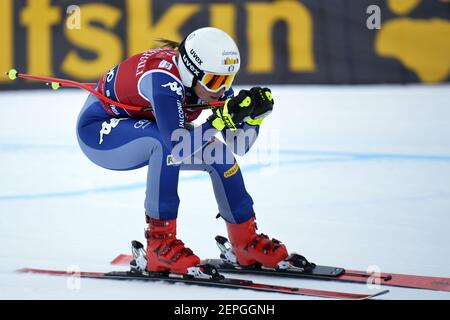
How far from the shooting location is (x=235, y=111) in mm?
4895

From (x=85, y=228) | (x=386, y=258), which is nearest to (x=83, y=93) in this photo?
(x=85, y=228)

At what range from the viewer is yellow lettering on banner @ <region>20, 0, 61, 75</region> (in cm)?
1173

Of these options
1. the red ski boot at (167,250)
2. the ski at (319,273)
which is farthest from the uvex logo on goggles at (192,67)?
the ski at (319,273)

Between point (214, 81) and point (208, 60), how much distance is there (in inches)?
5.1

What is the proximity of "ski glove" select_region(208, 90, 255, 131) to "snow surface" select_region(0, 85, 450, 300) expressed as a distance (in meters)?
0.82

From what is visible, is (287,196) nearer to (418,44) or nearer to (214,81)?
(214,81)

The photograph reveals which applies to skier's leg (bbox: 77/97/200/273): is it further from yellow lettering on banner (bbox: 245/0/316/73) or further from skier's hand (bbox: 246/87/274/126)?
yellow lettering on banner (bbox: 245/0/316/73)

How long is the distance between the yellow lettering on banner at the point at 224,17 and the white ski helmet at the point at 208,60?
6.48 m

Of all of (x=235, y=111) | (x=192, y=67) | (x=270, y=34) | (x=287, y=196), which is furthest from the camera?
(x=270, y=34)

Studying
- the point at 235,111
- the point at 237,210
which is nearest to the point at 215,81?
the point at 235,111

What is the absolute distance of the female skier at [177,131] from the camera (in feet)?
16.4

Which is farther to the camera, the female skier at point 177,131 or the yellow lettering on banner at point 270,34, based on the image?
the yellow lettering on banner at point 270,34

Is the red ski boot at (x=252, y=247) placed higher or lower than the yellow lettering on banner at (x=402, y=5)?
lower

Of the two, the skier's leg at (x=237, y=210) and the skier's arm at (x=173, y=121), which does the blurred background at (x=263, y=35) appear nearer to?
the skier's leg at (x=237, y=210)
